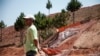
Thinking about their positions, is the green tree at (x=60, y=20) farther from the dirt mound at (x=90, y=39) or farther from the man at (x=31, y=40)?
the man at (x=31, y=40)

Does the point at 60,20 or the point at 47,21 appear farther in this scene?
the point at 60,20

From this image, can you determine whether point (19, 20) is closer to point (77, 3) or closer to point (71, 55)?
point (77, 3)

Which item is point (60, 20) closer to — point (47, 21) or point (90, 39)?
point (47, 21)

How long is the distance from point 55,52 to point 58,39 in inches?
573

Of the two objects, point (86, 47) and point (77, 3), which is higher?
point (77, 3)

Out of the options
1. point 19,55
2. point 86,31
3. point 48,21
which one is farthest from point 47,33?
point 86,31

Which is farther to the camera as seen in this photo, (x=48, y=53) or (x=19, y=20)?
(x=19, y=20)

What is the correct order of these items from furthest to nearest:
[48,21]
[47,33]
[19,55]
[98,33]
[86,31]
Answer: [47,33]
[48,21]
[19,55]
[86,31]
[98,33]

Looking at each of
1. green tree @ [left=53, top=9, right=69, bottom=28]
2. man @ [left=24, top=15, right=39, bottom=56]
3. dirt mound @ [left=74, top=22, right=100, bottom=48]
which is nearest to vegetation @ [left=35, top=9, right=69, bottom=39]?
green tree @ [left=53, top=9, right=69, bottom=28]

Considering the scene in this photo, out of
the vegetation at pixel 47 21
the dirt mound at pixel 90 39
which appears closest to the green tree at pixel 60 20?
the vegetation at pixel 47 21

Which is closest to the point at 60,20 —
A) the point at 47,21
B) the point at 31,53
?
the point at 47,21

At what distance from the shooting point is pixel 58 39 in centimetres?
4238

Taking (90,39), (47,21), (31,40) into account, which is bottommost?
(90,39)

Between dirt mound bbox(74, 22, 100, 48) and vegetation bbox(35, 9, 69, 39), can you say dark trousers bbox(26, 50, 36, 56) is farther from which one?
vegetation bbox(35, 9, 69, 39)
